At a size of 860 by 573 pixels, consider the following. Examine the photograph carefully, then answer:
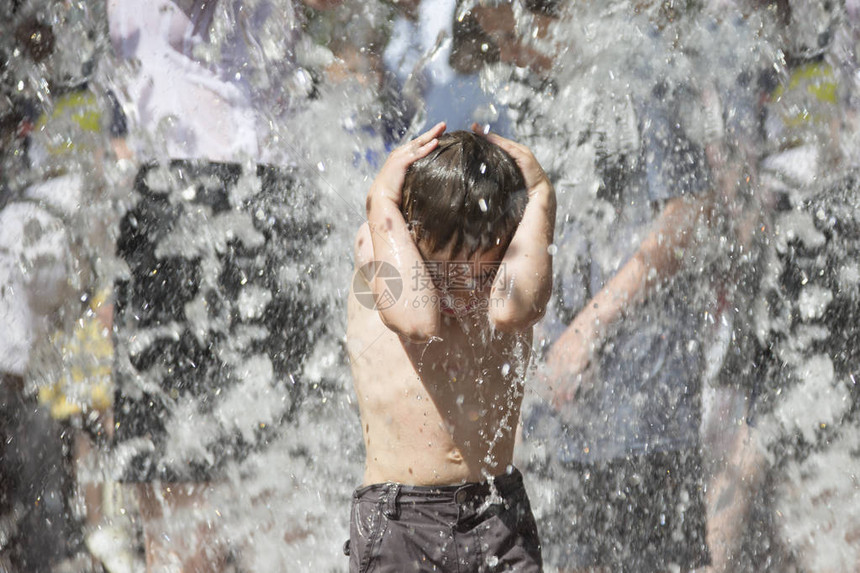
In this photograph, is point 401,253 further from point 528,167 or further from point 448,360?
point 528,167

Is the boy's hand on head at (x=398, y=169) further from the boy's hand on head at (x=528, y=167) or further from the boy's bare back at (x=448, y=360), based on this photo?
the boy's hand on head at (x=528, y=167)

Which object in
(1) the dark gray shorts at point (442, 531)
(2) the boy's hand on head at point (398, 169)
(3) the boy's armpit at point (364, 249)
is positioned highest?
(2) the boy's hand on head at point (398, 169)

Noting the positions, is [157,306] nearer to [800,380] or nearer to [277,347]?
[277,347]

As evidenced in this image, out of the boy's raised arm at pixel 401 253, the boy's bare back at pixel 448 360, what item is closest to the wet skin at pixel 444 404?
the boy's bare back at pixel 448 360

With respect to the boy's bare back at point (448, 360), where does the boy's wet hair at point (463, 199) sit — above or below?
above

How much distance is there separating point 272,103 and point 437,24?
763 millimetres

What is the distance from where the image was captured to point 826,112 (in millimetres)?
2938

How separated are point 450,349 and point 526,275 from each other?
0.26 metres

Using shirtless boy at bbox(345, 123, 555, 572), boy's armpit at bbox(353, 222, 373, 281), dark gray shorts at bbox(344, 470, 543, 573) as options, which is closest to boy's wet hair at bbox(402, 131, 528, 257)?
shirtless boy at bbox(345, 123, 555, 572)

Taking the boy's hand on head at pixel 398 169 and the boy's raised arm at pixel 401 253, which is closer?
the boy's raised arm at pixel 401 253

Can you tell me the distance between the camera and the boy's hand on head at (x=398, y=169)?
5.54 feet

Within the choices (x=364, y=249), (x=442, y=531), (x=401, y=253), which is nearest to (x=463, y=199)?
(x=401, y=253)

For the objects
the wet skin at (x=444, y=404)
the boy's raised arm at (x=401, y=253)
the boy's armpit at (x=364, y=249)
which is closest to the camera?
the boy's raised arm at (x=401, y=253)

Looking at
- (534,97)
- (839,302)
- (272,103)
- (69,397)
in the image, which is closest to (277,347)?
(69,397)
